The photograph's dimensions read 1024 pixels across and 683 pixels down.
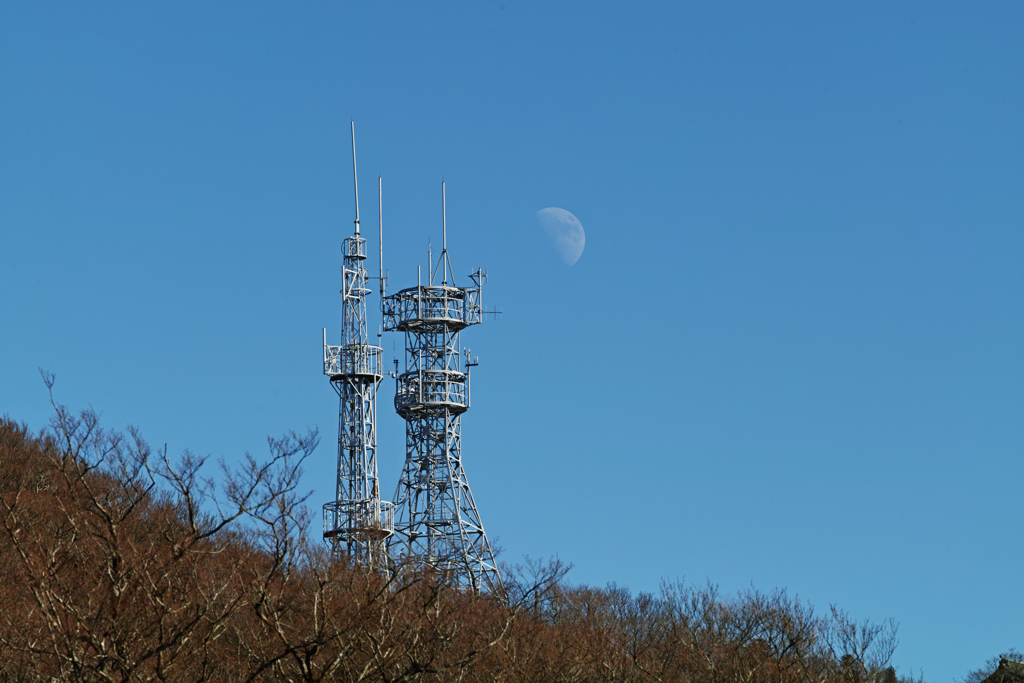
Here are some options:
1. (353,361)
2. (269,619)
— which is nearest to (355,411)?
(353,361)

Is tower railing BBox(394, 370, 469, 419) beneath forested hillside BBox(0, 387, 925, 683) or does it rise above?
above

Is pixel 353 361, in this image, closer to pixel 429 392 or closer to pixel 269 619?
pixel 429 392

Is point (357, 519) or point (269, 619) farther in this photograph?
point (357, 519)

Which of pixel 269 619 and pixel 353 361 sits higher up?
pixel 353 361

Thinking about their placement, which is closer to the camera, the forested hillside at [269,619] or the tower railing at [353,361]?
the forested hillside at [269,619]

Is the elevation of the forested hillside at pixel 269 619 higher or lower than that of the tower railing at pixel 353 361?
lower

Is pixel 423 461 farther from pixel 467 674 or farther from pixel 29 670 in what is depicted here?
pixel 29 670

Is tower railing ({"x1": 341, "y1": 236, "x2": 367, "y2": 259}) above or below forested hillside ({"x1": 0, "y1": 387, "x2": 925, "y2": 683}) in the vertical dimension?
above

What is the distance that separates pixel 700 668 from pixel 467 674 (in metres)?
7.38

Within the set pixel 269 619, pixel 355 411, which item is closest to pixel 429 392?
pixel 355 411

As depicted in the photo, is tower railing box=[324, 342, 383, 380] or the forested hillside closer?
the forested hillside

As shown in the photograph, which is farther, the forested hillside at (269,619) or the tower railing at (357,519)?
the tower railing at (357,519)

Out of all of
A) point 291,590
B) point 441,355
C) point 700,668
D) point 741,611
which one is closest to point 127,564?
point 291,590

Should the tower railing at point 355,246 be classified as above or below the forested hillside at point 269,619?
above
